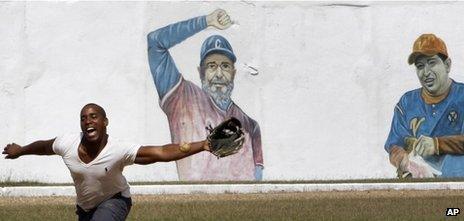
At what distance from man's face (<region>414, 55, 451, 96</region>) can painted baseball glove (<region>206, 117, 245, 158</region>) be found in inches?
755

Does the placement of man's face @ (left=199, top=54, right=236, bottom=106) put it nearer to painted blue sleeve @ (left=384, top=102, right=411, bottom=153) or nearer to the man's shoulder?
painted blue sleeve @ (left=384, top=102, right=411, bottom=153)

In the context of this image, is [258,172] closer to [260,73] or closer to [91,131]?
[260,73]

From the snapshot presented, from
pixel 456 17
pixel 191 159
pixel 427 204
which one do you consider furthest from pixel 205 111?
pixel 427 204

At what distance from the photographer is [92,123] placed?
355 inches

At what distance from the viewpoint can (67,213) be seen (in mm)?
16297

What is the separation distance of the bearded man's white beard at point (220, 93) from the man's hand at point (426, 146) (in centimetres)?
450

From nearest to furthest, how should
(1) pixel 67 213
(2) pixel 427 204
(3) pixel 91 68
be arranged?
(1) pixel 67 213 → (2) pixel 427 204 → (3) pixel 91 68

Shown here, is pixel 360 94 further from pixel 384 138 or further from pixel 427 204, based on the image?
pixel 427 204

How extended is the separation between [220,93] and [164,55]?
60.3 inches

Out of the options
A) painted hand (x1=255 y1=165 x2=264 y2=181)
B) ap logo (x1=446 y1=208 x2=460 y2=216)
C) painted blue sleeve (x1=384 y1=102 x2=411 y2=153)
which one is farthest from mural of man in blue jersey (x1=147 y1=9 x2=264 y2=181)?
ap logo (x1=446 y1=208 x2=460 y2=216)

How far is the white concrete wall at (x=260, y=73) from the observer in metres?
26.2

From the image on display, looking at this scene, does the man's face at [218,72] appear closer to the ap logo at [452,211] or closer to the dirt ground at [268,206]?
the dirt ground at [268,206]

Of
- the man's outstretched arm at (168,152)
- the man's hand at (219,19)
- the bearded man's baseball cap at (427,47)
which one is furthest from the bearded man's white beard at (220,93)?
the man's outstretched arm at (168,152)

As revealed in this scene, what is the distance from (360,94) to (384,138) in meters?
1.16
